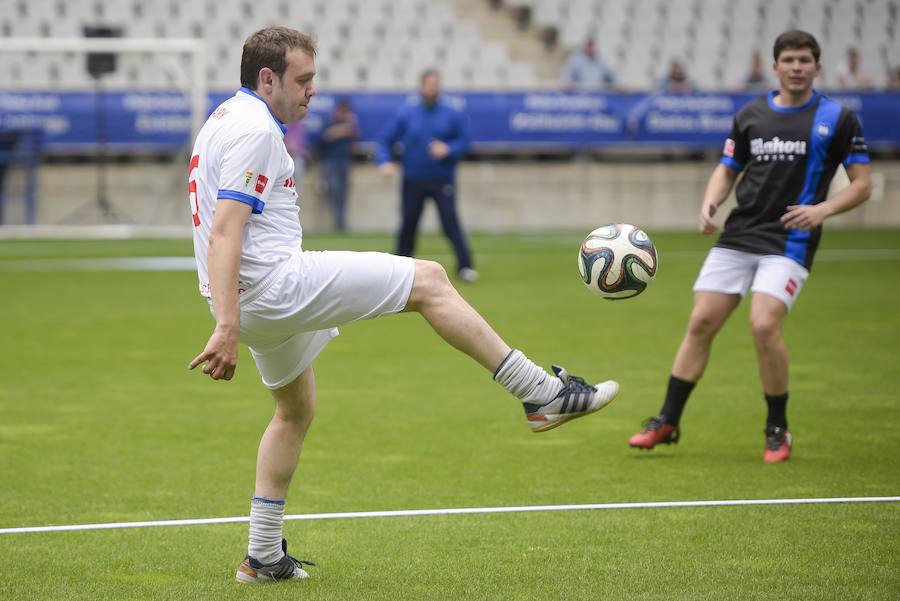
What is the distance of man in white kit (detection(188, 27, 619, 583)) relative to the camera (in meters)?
4.48

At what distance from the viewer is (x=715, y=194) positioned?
746 cm

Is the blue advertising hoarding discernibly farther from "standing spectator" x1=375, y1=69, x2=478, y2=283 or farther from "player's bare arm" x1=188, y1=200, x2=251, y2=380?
"player's bare arm" x1=188, y1=200, x2=251, y2=380

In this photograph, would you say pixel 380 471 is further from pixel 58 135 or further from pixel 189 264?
pixel 58 135

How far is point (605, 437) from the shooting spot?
8.05 m

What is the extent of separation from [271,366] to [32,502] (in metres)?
1.97

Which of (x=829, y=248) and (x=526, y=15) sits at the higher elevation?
(x=526, y=15)

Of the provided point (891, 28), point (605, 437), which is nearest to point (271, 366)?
point (605, 437)

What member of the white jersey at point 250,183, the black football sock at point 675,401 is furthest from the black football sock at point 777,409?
the white jersey at point 250,183

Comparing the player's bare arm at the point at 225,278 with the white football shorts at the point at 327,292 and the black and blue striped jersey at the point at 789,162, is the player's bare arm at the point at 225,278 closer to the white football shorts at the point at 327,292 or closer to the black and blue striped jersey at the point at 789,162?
the white football shorts at the point at 327,292

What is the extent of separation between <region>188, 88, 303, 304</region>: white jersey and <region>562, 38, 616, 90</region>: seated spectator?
22515mm

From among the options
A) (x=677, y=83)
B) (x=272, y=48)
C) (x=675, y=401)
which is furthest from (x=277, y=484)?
(x=677, y=83)

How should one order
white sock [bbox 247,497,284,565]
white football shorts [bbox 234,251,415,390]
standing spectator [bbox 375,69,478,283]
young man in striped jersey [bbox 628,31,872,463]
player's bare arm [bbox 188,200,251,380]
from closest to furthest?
player's bare arm [bbox 188,200,251,380] < white football shorts [bbox 234,251,415,390] < white sock [bbox 247,497,284,565] < young man in striped jersey [bbox 628,31,872,463] < standing spectator [bbox 375,69,478,283]

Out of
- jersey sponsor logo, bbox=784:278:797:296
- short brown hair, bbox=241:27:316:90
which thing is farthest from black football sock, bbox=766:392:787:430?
short brown hair, bbox=241:27:316:90

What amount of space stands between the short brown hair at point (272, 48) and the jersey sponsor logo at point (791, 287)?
340 cm
